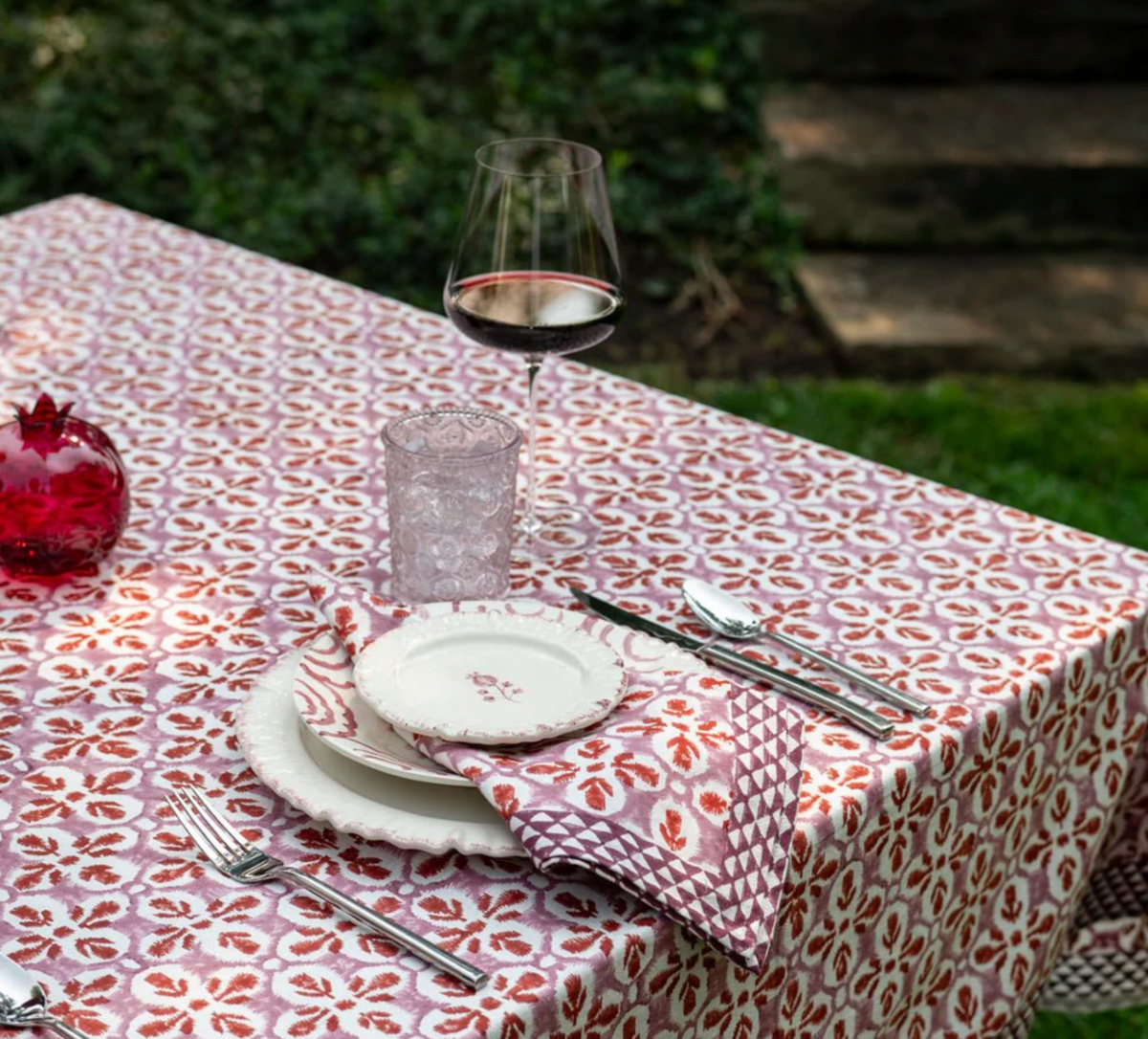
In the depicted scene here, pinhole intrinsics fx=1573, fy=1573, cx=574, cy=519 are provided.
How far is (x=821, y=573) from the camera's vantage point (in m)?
1.30

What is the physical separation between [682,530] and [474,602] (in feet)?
0.98

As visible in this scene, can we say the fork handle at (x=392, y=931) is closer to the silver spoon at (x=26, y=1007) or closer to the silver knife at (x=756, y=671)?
the silver spoon at (x=26, y=1007)

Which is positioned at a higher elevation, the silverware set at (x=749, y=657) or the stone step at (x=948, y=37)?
the stone step at (x=948, y=37)

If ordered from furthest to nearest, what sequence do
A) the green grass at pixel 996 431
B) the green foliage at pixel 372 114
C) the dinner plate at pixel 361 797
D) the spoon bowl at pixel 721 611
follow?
the green foliage at pixel 372 114
the green grass at pixel 996 431
the spoon bowl at pixel 721 611
the dinner plate at pixel 361 797

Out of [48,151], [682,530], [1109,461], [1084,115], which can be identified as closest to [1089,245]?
[1084,115]

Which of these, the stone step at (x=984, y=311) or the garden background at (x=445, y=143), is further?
the garden background at (x=445, y=143)

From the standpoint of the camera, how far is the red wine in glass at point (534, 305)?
4.16 ft

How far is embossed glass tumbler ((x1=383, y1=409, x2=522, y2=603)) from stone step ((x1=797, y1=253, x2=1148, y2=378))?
2603mm

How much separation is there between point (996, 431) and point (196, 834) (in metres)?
2.79

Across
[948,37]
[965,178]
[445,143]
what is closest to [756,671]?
[965,178]

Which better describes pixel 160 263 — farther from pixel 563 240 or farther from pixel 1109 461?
pixel 1109 461

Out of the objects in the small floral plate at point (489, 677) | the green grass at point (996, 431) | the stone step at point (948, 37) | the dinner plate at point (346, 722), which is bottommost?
the green grass at point (996, 431)

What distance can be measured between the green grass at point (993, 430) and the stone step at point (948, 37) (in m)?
1.16

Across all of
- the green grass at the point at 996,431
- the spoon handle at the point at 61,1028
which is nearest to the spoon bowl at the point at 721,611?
the spoon handle at the point at 61,1028
